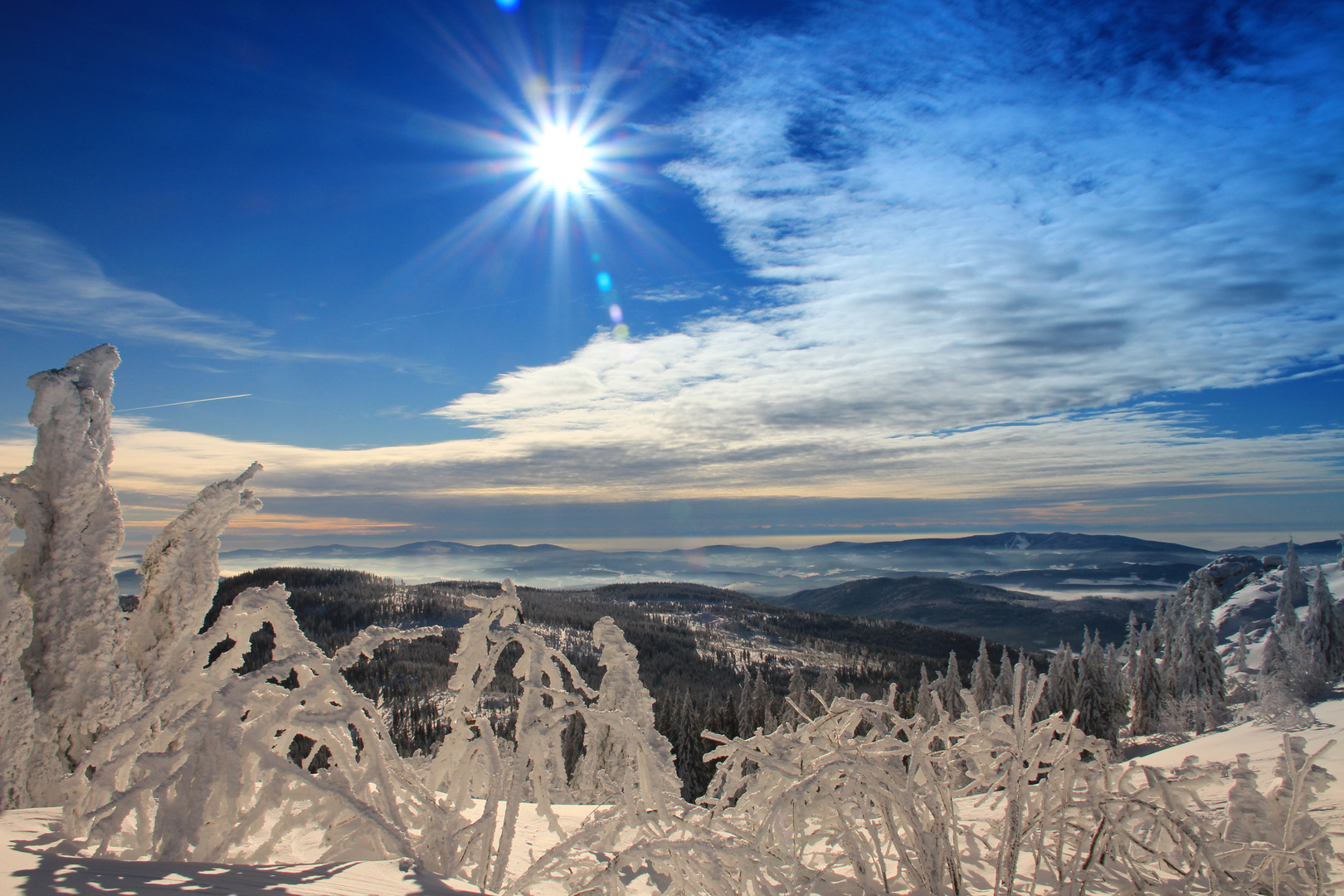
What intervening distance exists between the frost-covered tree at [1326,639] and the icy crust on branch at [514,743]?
6890cm

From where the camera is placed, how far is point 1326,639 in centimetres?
5081

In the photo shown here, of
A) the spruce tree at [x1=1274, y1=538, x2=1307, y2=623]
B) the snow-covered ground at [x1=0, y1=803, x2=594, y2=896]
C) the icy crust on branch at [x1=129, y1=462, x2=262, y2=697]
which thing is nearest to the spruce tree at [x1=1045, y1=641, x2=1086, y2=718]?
the spruce tree at [x1=1274, y1=538, x2=1307, y2=623]

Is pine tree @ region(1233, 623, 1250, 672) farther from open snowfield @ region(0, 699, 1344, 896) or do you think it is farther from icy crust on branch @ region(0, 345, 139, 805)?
icy crust on branch @ region(0, 345, 139, 805)

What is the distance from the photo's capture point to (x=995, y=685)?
213ft

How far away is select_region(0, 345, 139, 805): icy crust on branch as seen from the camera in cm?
657

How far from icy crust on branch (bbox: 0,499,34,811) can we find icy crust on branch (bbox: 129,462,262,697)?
3.58 ft

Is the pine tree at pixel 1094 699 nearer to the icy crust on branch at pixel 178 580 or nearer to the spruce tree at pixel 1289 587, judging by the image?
the spruce tree at pixel 1289 587

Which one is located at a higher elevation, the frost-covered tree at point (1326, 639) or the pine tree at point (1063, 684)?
the frost-covered tree at point (1326, 639)

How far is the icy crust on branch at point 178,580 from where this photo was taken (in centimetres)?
742

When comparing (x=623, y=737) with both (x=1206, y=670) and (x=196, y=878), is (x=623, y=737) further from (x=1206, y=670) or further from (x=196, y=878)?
(x=1206, y=670)

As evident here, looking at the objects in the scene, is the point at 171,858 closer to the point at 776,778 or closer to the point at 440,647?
the point at 776,778

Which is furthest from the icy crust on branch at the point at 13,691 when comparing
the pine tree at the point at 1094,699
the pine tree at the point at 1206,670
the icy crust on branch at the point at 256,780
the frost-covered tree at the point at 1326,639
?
the pine tree at the point at 1206,670

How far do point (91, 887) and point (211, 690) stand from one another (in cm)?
157

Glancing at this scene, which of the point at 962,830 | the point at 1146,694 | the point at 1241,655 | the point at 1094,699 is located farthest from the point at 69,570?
the point at 1241,655
